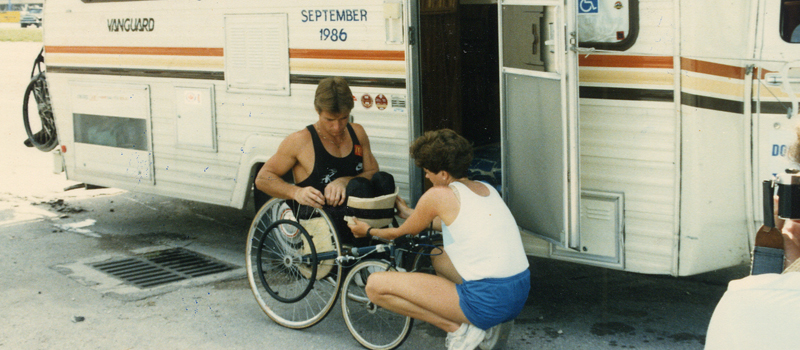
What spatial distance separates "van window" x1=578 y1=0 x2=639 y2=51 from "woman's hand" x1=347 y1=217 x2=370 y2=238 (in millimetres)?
1504

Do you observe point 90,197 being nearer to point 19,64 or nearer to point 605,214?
point 605,214

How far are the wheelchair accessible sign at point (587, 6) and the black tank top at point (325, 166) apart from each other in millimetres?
1520

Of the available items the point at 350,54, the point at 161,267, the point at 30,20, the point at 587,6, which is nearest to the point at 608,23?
the point at 587,6

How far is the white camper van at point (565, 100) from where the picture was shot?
4082mm

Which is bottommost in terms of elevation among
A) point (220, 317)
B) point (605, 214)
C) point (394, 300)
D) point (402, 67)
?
point (220, 317)

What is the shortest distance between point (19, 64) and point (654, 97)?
77.4 feet

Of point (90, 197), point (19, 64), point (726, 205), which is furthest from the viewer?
point (19, 64)

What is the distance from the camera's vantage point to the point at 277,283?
514 cm

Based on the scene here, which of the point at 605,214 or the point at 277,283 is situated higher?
the point at 605,214

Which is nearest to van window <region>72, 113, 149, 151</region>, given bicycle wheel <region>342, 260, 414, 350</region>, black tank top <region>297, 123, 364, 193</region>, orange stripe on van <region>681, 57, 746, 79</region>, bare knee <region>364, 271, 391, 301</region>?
black tank top <region>297, 123, 364, 193</region>

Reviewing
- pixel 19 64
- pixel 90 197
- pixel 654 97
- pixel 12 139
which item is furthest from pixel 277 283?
pixel 19 64

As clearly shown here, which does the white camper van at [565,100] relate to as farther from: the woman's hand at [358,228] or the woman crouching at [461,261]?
the woman's hand at [358,228]

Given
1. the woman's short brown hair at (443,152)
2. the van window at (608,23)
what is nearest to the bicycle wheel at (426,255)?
the woman's short brown hair at (443,152)

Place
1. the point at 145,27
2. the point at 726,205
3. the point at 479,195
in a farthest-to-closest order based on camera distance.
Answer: the point at 145,27, the point at 726,205, the point at 479,195
